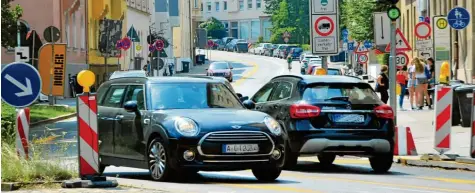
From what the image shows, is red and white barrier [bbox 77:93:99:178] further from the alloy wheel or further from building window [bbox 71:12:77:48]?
building window [bbox 71:12:77:48]

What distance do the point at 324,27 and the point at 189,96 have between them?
11.5m

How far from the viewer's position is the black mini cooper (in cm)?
1612

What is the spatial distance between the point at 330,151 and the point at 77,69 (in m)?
48.5

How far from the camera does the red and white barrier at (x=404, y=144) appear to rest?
23047mm

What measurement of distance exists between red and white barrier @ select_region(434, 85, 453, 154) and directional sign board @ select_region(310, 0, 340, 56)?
22.4ft

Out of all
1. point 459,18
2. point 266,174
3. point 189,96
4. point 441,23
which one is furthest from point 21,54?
point 266,174

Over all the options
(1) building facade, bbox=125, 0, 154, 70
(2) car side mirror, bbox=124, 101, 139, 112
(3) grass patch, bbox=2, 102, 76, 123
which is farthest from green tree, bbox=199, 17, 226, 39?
(2) car side mirror, bbox=124, 101, 139, 112

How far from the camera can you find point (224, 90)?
18047 mm

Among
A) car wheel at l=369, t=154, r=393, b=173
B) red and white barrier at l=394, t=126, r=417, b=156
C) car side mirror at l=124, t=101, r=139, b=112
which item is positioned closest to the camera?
car side mirror at l=124, t=101, r=139, b=112

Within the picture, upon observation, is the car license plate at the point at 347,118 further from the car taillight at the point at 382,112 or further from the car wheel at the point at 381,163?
the car wheel at the point at 381,163

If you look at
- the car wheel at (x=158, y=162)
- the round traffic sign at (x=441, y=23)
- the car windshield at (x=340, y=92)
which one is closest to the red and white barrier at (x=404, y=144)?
the car windshield at (x=340, y=92)

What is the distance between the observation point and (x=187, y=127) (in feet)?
53.0

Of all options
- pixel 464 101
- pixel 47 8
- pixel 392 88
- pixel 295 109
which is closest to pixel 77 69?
pixel 47 8

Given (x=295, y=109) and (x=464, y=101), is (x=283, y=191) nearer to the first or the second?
(x=295, y=109)
